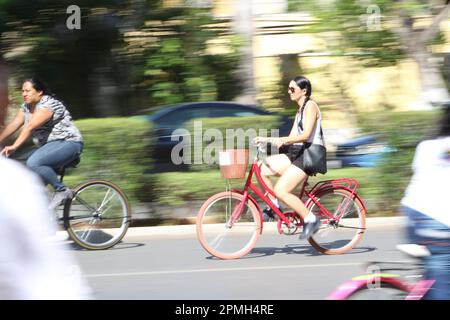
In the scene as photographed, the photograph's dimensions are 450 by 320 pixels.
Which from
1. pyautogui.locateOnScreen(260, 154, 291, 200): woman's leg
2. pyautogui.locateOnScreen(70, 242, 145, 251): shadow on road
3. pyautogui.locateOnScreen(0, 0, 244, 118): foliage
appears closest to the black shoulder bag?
pyautogui.locateOnScreen(260, 154, 291, 200): woman's leg

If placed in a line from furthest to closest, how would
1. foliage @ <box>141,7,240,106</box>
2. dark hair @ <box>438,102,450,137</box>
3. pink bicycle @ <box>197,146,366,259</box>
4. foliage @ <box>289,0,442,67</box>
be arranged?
foliage @ <box>141,7,240,106</box>
foliage @ <box>289,0,442,67</box>
pink bicycle @ <box>197,146,366,259</box>
dark hair @ <box>438,102,450,137</box>

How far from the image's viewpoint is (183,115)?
12938mm

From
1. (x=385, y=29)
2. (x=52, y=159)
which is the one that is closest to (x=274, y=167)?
(x=52, y=159)

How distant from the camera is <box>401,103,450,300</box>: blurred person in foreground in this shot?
4180mm

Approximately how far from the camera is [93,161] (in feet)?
34.1

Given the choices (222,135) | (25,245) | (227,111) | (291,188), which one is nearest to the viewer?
(25,245)

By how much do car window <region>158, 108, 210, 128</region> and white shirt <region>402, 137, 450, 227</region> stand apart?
8.34m

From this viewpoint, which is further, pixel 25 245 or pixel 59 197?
pixel 59 197

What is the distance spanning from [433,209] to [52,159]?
5.16 meters

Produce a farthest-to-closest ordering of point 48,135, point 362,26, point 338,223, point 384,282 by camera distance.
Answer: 1. point 362,26
2. point 48,135
3. point 338,223
4. point 384,282

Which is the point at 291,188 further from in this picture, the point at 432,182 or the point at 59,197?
the point at 432,182

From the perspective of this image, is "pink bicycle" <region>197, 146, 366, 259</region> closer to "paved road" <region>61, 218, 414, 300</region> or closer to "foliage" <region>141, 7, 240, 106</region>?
"paved road" <region>61, 218, 414, 300</region>
